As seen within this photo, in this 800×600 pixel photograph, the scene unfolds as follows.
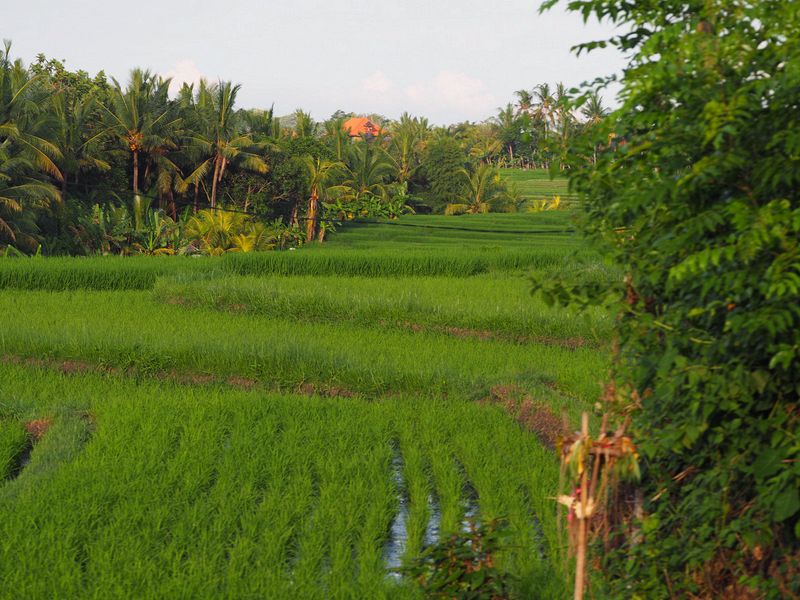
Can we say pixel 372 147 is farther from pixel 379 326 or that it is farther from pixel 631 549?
pixel 631 549

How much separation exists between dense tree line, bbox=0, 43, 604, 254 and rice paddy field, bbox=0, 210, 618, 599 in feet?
35.4

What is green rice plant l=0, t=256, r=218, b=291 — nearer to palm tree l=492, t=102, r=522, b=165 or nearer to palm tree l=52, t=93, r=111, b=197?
palm tree l=52, t=93, r=111, b=197

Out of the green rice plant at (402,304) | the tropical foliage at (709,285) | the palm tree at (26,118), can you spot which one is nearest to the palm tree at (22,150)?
the palm tree at (26,118)

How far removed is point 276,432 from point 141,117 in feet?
74.0

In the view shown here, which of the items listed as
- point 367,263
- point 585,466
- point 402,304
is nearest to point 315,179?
point 367,263

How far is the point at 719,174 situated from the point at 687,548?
1.18 metres

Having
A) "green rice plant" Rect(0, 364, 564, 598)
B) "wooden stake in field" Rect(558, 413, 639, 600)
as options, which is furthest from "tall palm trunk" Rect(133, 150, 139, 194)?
"wooden stake in field" Rect(558, 413, 639, 600)

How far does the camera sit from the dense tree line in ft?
77.0

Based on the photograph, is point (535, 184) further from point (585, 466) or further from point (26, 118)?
point (585, 466)

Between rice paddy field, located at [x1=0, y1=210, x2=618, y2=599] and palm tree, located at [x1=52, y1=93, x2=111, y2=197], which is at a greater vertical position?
palm tree, located at [x1=52, y1=93, x2=111, y2=197]

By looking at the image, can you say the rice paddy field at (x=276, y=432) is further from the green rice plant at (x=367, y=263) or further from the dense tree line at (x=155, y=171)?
the dense tree line at (x=155, y=171)

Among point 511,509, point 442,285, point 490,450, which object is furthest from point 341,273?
point 511,509

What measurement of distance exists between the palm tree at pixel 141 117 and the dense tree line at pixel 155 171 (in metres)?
0.04

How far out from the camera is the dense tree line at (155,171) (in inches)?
924
